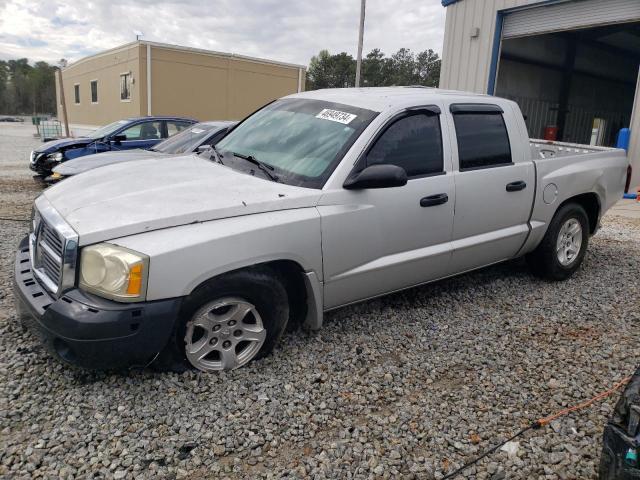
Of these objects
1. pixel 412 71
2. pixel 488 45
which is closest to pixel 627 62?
pixel 488 45

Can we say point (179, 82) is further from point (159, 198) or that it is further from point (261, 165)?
point (159, 198)

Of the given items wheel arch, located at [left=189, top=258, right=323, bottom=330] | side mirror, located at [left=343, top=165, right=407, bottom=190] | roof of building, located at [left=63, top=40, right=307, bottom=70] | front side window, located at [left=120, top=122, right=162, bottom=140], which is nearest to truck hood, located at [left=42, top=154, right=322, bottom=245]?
side mirror, located at [left=343, top=165, right=407, bottom=190]

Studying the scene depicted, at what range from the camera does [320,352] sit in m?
3.48

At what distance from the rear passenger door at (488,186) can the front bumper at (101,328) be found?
2.40 meters

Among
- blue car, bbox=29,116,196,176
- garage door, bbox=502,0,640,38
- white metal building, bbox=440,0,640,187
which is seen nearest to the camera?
blue car, bbox=29,116,196,176

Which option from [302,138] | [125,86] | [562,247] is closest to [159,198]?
[302,138]

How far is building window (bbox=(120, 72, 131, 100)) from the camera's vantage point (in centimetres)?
2299

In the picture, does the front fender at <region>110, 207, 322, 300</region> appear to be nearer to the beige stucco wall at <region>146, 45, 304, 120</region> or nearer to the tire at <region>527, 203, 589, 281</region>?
the tire at <region>527, 203, 589, 281</region>

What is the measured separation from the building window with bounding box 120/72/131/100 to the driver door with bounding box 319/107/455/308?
22.2m

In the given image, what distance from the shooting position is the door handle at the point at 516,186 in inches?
170

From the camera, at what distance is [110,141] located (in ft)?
31.8

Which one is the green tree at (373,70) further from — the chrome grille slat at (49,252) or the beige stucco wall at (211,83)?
the chrome grille slat at (49,252)

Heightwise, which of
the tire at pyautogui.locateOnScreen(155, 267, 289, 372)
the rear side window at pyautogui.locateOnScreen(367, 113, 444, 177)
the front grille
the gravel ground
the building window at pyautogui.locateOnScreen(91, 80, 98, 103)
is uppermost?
the building window at pyautogui.locateOnScreen(91, 80, 98, 103)

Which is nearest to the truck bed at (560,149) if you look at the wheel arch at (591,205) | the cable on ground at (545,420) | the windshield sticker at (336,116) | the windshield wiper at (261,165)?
the wheel arch at (591,205)
